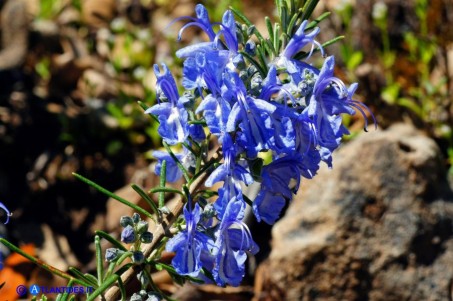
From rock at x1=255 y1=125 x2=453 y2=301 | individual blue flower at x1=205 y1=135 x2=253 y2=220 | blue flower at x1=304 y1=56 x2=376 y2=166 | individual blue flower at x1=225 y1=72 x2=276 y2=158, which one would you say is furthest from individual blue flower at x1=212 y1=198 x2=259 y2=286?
rock at x1=255 y1=125 x2=453 y2=301

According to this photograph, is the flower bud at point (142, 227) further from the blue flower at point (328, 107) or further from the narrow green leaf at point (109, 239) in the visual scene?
the blue flower at point (328, 107)

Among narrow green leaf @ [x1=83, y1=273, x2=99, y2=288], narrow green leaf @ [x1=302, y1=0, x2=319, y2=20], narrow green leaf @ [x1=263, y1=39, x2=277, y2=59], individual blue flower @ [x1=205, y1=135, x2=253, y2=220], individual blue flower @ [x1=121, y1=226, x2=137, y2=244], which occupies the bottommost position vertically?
narrow green leaf @ [x1=83, y1=273, x2=99, y2=288]

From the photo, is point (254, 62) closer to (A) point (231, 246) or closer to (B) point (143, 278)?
(A) point (231, 246)

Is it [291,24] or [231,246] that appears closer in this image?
[231,246]

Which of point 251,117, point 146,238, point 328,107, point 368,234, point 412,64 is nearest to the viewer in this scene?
point 251,117

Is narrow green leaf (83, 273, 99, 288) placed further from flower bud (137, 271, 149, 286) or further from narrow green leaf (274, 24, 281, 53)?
narrow green leaf (274, 24, 281, 53)

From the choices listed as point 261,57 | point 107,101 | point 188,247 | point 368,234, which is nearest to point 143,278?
point 188,247
